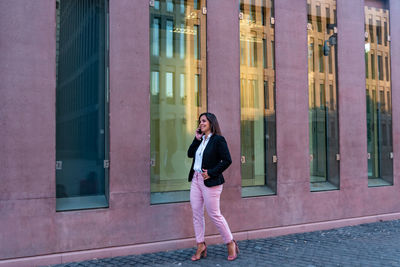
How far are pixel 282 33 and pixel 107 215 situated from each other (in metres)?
4.68

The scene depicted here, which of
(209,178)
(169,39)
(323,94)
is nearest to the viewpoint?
(209,178)

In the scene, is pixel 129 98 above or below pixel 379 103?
below

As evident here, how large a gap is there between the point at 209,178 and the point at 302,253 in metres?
1.97

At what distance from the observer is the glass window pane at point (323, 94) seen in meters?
7.79

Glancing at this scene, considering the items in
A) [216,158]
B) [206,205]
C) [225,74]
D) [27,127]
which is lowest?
[206,205]

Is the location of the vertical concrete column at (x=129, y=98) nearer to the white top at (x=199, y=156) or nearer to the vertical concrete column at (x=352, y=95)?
the white top at (x=199, y=156)

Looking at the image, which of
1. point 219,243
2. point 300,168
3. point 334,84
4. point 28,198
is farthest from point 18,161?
point 334,84

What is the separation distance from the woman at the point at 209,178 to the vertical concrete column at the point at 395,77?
5.24m

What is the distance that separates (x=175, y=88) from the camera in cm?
659

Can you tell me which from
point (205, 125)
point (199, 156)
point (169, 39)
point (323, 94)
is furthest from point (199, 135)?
point (323, 94)

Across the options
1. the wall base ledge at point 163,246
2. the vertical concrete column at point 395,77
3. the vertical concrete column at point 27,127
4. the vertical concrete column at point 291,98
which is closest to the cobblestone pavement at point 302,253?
the wall base ledge at point 163,246

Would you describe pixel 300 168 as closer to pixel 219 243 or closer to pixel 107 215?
pixel 219 243

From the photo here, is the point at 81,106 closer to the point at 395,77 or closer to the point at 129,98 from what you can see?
the point at 129,98

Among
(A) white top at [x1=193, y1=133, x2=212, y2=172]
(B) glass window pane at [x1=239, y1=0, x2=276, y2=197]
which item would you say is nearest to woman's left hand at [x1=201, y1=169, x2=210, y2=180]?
(A) white top at [x1=193, y1=133, x2=212, y2=172]
